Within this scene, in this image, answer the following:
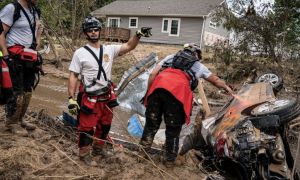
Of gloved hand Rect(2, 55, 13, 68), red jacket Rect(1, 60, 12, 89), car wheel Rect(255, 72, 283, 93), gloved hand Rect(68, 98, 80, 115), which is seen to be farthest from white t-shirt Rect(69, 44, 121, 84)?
car wheel Rect(255, 72, 283, 93)

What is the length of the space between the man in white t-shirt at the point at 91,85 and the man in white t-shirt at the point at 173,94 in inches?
22.3

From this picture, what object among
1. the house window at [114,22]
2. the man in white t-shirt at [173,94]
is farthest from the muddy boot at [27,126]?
the house window at [114,22]

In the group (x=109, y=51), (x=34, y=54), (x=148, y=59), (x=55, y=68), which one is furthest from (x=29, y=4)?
(x=55, y=68)

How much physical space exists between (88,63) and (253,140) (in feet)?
7.06

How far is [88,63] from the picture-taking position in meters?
4.66

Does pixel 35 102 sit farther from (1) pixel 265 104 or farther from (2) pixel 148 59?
(1) pixel 265 104

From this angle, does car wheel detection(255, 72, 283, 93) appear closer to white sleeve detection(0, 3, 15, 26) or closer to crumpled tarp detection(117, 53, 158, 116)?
crumpled tarp detection(117, 53, 158, 116)

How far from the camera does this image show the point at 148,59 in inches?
355

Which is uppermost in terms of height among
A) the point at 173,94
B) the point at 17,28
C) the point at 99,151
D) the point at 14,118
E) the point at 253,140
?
the point at 17,28

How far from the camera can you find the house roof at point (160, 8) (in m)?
31.9

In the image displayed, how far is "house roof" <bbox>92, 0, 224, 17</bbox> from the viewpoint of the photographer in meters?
31.9

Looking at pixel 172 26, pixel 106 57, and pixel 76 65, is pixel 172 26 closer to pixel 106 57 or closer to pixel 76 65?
pixel 106 57

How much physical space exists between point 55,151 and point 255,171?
248 centimetres

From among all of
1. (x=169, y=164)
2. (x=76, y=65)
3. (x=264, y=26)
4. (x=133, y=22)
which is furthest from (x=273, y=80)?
(x=133, y=22)
